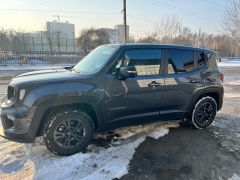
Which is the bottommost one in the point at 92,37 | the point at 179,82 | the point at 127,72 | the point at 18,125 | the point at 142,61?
the point at 18,125

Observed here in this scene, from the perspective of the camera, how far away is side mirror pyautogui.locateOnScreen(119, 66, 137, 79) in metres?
3.98

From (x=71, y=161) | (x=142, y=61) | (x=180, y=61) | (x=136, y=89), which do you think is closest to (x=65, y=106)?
(x=71, y=161)

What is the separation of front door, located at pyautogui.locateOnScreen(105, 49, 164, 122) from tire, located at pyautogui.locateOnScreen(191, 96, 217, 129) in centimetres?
100

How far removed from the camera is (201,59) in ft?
16.9

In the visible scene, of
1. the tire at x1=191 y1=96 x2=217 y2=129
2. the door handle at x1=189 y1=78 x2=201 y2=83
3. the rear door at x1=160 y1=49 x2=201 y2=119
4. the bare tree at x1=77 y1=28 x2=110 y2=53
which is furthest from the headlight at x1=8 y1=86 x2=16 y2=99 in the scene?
the bare tree at x1=77 y1=28 x2=110 y2=53

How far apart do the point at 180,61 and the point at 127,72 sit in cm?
137

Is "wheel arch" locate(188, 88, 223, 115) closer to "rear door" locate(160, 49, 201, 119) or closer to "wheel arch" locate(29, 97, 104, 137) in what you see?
→ "rear door" locate(160, 49, 201, 119)

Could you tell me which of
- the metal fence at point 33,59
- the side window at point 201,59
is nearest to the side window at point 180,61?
the side window at point 201,59

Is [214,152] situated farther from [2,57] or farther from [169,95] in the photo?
[2,57]

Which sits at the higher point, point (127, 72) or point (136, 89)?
point (127, 72)

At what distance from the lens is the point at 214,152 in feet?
13.9

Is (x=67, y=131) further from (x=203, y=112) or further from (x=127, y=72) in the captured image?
(x=203, y=112)

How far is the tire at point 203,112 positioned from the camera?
5.13 metres

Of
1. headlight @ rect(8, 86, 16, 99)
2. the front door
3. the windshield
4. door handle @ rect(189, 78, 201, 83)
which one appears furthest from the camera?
door handle @ rect(189, 78, 201, 83)
